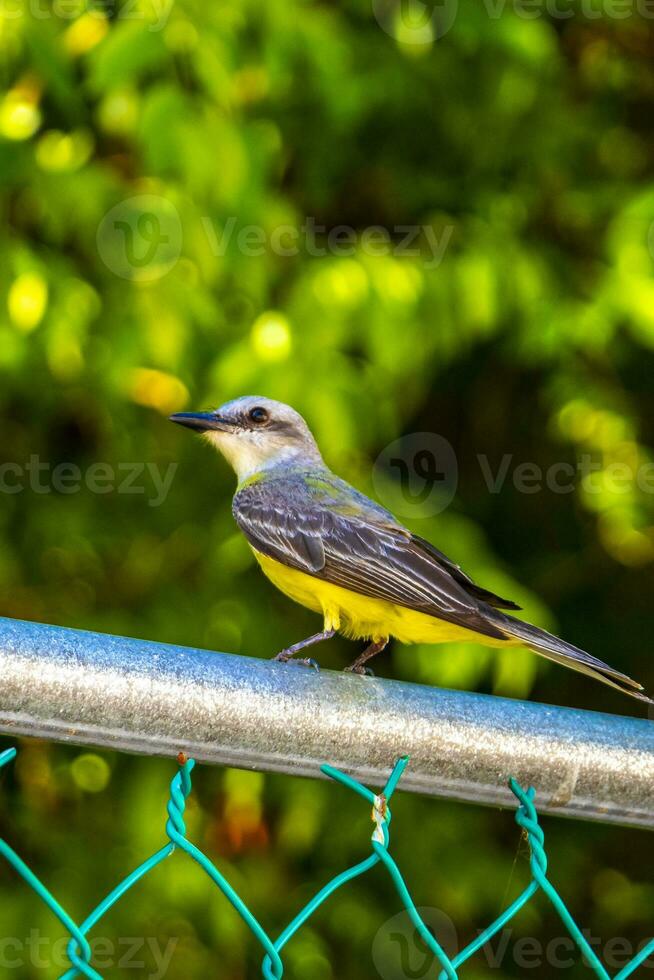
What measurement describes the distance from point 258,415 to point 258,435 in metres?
0.07

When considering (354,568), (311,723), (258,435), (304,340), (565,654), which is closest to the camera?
(311,723)

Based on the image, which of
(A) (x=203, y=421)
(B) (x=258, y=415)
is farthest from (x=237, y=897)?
(B) (x=258, y=415)

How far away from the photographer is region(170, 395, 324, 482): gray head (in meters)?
4.28

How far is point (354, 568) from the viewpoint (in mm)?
3268

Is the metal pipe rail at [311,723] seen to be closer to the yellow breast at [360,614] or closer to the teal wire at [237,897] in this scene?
the teal wire at [237,897]

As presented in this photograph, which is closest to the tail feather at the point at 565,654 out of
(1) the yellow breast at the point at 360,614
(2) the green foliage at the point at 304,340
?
(1) the yellow breast at the point at 360,614

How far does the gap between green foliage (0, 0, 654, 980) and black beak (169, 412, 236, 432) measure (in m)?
0.10

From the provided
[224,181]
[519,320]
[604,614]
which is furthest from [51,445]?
[604,614]

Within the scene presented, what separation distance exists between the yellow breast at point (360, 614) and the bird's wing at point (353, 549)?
0.04 metres

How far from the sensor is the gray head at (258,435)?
4.28 metres

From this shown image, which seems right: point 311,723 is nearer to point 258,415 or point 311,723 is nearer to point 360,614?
point 360,614

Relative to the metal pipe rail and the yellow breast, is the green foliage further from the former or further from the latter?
the metal pipe rail

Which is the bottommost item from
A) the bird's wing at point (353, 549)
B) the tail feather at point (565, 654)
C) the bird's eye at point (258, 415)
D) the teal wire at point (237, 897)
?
the teal wire at point (237, 897)

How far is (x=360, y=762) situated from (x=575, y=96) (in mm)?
4640
